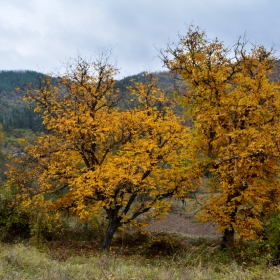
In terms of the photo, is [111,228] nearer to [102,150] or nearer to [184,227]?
[102,150]

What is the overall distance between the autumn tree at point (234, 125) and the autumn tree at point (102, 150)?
54.0 inches

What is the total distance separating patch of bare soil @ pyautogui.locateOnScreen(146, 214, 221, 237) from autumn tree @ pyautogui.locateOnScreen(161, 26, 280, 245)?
1191cm

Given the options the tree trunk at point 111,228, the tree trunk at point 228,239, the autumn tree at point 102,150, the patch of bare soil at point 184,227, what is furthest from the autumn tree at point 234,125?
the patch of bare soil at point 184,227

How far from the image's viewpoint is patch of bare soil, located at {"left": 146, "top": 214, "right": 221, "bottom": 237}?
83.4 ft

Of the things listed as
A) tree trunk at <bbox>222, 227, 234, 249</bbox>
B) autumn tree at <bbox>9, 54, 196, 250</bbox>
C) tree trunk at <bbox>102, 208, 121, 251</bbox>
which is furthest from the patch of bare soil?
autumn tree at <bbox>9, 54, 196, 250</bbox>

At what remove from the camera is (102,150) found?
1527 cm

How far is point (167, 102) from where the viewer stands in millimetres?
16109

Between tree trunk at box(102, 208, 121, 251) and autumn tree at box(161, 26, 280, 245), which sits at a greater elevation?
autumn tree at box(161, 26, 280, 245)

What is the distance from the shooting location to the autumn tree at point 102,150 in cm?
1269

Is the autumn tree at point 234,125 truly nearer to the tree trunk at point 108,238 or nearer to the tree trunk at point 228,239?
the tree trunk at point 228,239

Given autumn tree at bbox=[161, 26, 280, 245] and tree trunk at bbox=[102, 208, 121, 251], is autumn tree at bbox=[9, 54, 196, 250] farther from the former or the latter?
autumn tree at bbox=[161, 26, 280, 245]

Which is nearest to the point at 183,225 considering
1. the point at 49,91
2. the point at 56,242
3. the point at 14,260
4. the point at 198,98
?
the point at 56,242

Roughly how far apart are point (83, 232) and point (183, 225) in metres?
12.6

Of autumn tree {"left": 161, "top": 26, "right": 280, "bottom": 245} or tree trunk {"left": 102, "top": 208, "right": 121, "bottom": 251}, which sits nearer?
autumn tree {"left": 161, "top": 26, "right": 280, "bottom": 245}
